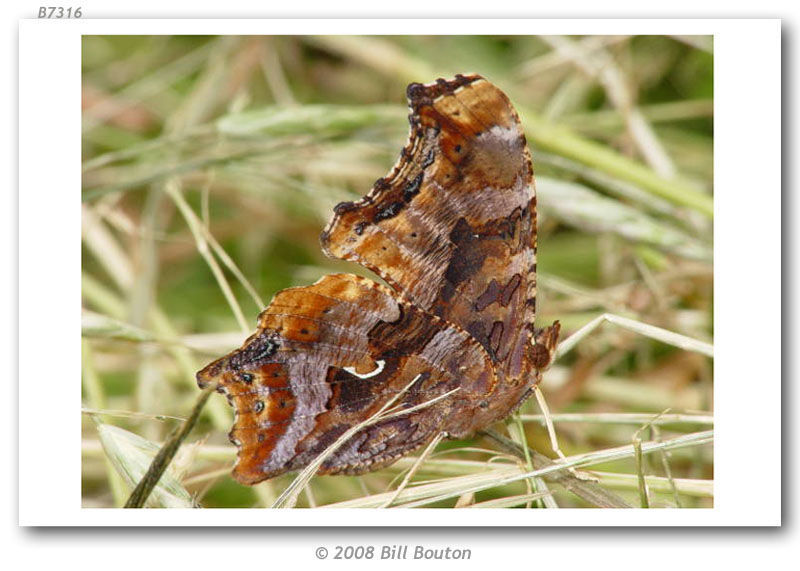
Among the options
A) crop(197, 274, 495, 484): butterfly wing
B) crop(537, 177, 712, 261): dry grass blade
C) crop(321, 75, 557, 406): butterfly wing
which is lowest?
crop(197, 274, 495, 484): butterfly wing

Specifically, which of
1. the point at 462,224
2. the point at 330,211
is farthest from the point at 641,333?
the point at 330,211

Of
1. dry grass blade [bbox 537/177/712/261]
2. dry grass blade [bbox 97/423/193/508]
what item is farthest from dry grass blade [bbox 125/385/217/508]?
dry grass blade [bbox 537/177/712/261]

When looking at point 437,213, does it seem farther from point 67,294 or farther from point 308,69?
point 308,69

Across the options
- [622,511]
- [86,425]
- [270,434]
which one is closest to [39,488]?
[86,425]

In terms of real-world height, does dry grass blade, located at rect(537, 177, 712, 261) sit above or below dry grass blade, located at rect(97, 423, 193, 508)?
above

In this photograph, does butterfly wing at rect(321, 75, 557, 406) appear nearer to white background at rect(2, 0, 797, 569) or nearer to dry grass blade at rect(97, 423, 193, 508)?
white background at rect(2, 0, 797, 569)

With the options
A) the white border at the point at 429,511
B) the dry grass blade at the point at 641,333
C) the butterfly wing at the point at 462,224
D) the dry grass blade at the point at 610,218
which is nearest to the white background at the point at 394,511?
the white border at the point at 429,511

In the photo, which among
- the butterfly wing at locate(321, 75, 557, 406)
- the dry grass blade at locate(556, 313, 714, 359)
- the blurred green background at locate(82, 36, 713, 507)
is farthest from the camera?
the blurred green background at locate(82, 36, 713, 507)

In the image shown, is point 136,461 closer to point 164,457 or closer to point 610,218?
point 164,457
